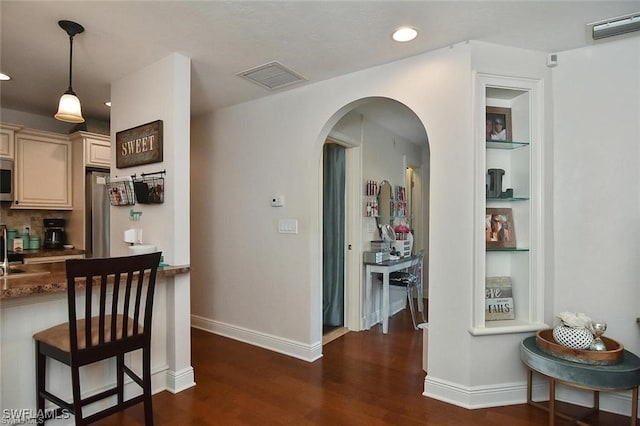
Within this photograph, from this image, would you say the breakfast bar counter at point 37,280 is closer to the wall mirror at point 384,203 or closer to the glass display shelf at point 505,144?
→ the glass display shelf at point 505,144

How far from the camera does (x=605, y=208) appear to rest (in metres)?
2.35

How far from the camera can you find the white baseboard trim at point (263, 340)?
124 inches

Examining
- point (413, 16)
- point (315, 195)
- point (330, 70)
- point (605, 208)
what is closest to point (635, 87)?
point (605, 208)

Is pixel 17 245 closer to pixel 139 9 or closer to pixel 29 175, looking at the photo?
pixel 29 175

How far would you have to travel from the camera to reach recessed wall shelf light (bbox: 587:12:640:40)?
1.91 m

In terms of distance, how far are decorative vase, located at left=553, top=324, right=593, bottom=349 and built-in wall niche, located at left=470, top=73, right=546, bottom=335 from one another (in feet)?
0.95

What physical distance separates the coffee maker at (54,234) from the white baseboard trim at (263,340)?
181 centimetres

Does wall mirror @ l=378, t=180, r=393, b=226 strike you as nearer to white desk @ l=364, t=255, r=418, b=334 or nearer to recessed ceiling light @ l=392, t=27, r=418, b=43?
white desk @ l=364, t=255, r=418, b=334

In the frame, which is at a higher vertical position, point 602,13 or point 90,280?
point 602,13

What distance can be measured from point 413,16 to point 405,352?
280 cm

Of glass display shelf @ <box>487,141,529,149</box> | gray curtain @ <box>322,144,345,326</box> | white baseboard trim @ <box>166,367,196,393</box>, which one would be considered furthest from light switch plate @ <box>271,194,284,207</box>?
glass display shelf @ <box>487,141,529,149</box>

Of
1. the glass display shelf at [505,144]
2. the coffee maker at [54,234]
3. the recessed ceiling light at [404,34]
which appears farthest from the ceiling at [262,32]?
the coffee maker at [54,234]

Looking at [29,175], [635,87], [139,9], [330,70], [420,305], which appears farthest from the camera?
[420,305]

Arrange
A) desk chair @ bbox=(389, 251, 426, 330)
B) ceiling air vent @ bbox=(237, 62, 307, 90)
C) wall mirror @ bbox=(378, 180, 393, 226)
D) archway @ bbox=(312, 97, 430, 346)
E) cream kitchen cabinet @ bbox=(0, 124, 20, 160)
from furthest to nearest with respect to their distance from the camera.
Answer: wall mirror @ bbox=(378, 180, 393, 226)
desk chair @ bbox=(389, 251, 426, 330)
archway @ bbox=(312, 97, 430, 346)
cream kitchen cabinet @ bbox=(0, 124, 20, 160)
ceiling air vent @ bbox=(237, 62, 307, 90)
